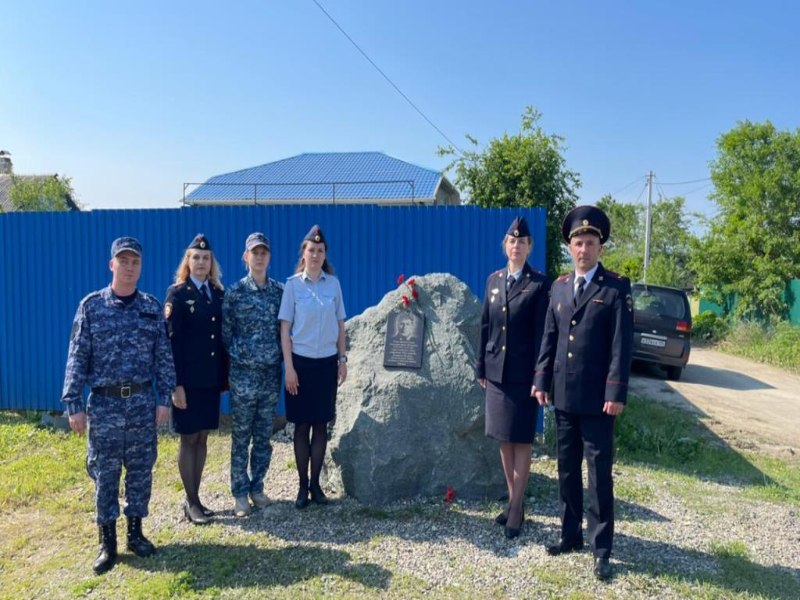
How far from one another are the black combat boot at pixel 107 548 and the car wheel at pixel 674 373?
31.4 feet

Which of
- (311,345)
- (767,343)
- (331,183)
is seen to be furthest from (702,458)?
(331,183)

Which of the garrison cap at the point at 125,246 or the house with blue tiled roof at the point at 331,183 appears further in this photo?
the house with blue tiled roof at the point at 331,183

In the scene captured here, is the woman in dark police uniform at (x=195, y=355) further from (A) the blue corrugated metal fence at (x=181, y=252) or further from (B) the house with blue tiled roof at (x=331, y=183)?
(B) the house with blue tiled roof at (x=331, y=183)

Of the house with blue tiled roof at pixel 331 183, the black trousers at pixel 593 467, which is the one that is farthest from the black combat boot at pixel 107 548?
the house with blue tiled roof at pixel 331 183

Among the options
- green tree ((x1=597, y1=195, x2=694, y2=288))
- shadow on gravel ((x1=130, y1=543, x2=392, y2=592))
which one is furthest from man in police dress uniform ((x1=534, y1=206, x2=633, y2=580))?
green tree ((x1=597, y1=195, x2=694, y2=288))

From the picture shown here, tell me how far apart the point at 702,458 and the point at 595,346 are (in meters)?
3.44

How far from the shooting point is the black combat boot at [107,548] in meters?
3.29

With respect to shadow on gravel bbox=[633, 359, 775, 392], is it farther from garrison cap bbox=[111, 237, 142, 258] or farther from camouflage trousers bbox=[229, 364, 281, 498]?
garrison cap bbox=[111, 237, 142, 258]

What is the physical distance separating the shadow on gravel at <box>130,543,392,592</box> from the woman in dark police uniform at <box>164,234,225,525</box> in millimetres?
431

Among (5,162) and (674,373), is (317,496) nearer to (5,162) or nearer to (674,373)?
(674,373)

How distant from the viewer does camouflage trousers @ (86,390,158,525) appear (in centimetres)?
327

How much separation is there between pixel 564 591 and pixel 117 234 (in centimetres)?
577

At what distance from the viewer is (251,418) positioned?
12.6ft

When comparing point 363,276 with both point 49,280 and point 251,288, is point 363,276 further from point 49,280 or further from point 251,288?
point 49,280
